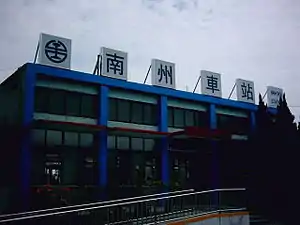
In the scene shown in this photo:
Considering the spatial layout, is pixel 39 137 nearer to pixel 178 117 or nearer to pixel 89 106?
pixel 89 106

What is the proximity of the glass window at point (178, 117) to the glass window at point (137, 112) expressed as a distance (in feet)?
6.24

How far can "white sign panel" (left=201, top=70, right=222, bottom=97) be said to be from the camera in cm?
1886

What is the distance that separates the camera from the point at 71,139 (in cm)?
1534

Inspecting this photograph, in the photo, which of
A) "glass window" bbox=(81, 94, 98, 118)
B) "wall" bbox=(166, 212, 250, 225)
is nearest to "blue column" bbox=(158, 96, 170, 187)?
"glass window" bbox=(81, 94, 98, 118)

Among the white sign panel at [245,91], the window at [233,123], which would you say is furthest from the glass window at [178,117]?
the white sign panel at [245,91]

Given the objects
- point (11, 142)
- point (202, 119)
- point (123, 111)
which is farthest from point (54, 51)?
point (202, 119)

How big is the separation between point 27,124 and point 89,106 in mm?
2825

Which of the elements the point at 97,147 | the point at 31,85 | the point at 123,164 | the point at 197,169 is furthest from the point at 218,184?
the point at 31,85

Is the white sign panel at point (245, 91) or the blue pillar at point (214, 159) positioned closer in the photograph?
the blue pillar at point (214, 159)

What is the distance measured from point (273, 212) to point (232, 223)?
2.74 m

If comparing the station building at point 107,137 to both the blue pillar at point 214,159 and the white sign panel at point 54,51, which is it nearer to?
the blue pillar at point 214,159

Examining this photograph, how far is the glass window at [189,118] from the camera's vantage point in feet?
61.4

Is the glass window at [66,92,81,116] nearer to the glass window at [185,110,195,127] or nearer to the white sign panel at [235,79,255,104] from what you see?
the glass window at [185,110,195,127]

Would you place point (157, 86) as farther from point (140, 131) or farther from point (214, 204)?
point (214, 204)
